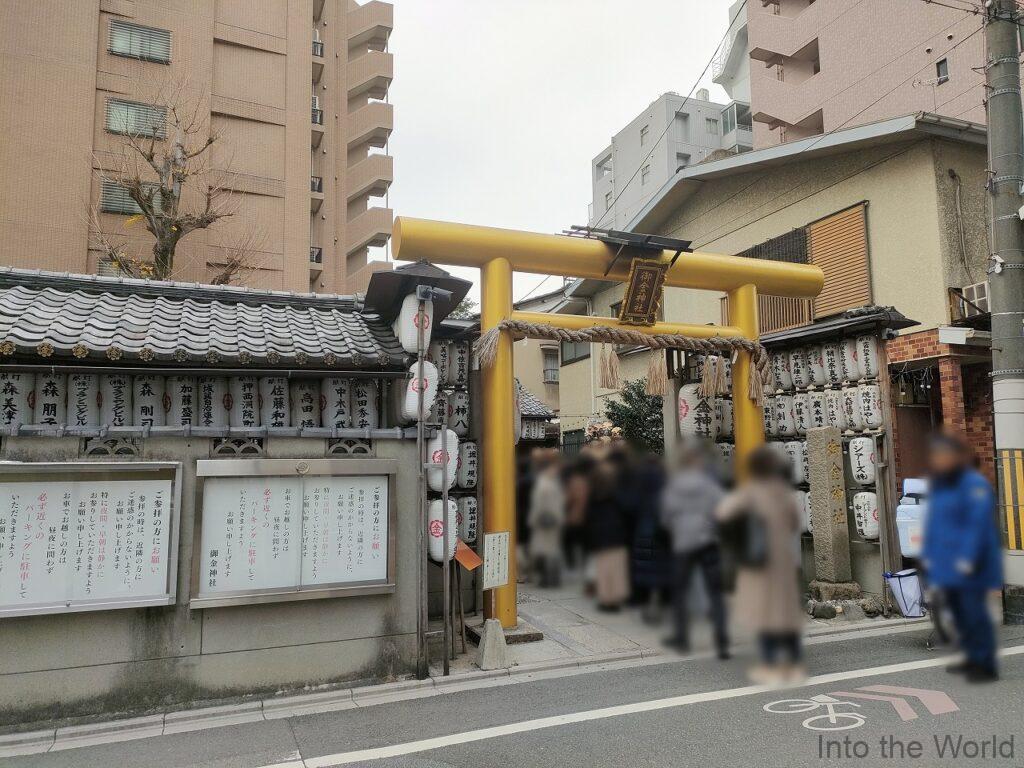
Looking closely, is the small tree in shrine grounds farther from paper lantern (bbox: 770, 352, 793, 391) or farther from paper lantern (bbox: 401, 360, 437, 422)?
paper lantern (bbox: 401, 360, 437, 422)

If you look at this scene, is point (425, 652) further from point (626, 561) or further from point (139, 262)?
point (139, 262)

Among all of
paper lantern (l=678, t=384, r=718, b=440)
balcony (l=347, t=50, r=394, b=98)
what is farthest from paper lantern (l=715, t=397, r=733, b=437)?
balcony (l=347, t=50, r=394, b=98)

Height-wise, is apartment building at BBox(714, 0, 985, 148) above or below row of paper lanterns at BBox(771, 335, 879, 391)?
above

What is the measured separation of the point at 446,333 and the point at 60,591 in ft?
24.4

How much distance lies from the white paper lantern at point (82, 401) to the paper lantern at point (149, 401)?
0.54m

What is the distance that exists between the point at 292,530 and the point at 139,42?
28.6 metres

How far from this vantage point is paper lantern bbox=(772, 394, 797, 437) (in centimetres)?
407

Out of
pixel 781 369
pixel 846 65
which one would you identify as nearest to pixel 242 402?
pixel 781 369

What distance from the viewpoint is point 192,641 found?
10.7m

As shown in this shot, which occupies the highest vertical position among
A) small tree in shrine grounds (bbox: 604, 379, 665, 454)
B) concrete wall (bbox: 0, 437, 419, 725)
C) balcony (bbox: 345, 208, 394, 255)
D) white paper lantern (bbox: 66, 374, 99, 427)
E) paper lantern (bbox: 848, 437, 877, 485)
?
balcony (bbox: 345, 208, 394, 255)

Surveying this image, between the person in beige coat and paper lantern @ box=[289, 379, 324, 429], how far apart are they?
11.4 meters

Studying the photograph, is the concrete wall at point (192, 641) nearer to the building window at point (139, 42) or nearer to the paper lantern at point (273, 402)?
the paper lantern at point (273, 402)

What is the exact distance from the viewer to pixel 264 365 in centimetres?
1072

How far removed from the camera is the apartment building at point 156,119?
2739 centimetres
